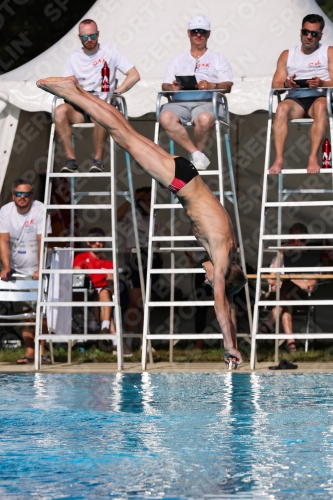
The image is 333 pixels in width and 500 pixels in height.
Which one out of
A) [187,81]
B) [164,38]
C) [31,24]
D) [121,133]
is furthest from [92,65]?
[31,24]

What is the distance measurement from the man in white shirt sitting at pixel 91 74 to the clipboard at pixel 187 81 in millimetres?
512

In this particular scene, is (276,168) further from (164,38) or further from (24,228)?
(24,228)

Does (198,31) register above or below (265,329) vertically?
above

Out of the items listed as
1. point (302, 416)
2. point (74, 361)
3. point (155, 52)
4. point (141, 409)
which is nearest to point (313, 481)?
point (302, 416)

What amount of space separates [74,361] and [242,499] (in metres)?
6.95

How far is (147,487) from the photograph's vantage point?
457cm

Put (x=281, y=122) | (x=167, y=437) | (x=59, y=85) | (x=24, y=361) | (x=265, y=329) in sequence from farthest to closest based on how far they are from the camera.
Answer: (x=265, y=329)
(x=24, y=361)
(x=281, y=122)
(x=59, y=85)
(x=167, y=437)

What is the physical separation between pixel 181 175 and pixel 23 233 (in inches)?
150

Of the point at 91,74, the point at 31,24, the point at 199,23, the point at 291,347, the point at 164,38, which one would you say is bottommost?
the point at 291,347

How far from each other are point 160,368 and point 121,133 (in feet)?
10.4

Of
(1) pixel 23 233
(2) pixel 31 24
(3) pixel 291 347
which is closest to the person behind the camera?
(1) pixel 23 233

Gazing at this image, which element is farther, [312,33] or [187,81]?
[312,33]

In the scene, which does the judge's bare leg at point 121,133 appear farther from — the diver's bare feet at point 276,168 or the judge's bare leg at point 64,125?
the diver's bare feet at point 276,168

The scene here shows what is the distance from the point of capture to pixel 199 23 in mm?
10016
